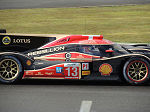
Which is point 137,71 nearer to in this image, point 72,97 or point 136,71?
point 136,71

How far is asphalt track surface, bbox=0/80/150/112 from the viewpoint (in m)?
7.32

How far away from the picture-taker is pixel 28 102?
25.6 feet

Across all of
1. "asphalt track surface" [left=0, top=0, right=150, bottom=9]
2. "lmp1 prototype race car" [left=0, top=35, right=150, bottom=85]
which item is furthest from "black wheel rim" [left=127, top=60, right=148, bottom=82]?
"asphalt track surface" [left=0, top=0, right=150, bottom=9]

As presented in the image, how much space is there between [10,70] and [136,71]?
3.38 m

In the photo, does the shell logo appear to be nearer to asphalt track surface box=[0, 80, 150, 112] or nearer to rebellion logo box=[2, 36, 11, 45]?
asphalt track surface box=[0, 80, 150, 112]

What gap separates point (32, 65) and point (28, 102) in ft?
6.75

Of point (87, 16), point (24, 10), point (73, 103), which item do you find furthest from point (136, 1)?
point (73, 103)

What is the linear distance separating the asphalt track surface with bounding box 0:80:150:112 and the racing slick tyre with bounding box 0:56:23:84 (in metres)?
0.23

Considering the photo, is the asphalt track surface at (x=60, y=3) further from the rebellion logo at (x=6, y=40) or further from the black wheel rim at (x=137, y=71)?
the black wheel rim at (x=137, y=71)

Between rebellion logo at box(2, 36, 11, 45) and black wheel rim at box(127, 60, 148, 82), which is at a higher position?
rebellion logo at box(2, 36, 11, 45)

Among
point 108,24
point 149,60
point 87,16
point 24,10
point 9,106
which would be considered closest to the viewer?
point 9,106

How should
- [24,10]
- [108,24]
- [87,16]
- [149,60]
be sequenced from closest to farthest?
[149,60] < [108,24] < [87,16] < [24,10]

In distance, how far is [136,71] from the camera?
9516 mm

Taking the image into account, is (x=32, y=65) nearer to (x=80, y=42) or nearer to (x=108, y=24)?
(x=80, y=42)
